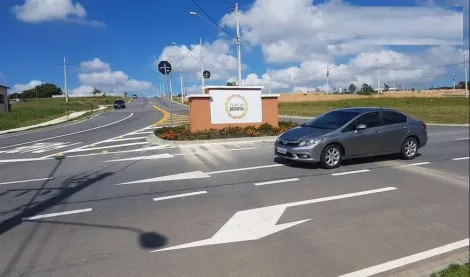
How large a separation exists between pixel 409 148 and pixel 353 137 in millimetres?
1797

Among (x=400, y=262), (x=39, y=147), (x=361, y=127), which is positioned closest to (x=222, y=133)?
(x=39, y=147)

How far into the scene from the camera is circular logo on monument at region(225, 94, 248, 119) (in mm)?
18219

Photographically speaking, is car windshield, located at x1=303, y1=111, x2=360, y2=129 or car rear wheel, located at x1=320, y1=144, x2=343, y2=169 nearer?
car rear wheel, located at x1=320, y1=144, x2=343, y2=169

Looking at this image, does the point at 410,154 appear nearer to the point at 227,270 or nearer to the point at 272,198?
the point at 272,198

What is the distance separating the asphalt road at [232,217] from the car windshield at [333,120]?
3.76 feet

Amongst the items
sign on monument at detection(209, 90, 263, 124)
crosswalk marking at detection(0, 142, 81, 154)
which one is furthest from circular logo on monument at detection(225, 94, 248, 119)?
crosswalk marking at detection(0, 142, 81, 154)

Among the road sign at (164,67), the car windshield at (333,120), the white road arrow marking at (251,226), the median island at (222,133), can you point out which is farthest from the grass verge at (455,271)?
the road sign at (164,67)

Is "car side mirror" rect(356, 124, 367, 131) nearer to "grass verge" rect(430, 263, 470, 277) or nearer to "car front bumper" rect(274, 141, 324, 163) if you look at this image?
"car front bumper" rect(274, 141, 324, 163)

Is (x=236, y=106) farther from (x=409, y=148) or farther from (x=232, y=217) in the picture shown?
(x=232, y=217)

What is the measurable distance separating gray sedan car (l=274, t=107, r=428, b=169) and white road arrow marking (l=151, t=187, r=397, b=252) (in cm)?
300

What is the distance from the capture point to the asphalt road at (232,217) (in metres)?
4.25

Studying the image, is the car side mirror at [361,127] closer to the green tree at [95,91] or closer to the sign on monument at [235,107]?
the sign on monument at [235,107]

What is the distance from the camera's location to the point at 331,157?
9.63 metres

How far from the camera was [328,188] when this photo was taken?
7680 millimetres
